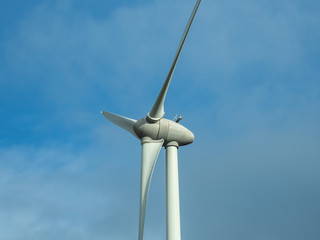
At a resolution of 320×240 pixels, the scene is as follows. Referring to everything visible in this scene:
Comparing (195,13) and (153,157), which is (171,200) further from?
(195,13)

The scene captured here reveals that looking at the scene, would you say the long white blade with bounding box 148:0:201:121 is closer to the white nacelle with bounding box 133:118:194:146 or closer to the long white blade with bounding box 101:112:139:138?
the white nacelle with bounding box 133:118:194:146

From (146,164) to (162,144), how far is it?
159cm

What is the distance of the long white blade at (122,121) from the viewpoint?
23.6 m

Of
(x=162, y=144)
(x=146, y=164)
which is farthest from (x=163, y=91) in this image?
(x=146, y=164)

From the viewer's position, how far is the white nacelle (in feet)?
71.4

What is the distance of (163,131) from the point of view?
2205 cm

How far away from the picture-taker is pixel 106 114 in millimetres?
25688

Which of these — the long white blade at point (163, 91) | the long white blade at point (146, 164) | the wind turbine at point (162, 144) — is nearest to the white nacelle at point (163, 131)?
the wind turbine at point (162, 144)

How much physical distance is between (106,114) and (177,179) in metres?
6.79

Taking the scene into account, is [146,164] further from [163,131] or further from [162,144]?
[163,131]

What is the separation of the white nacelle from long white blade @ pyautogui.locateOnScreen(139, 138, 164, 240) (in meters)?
0.37

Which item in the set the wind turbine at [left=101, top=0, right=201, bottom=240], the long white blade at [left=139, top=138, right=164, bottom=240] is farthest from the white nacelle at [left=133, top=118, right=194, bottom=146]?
the long white blade at [left=139, top=138, right=164, bottom=240]

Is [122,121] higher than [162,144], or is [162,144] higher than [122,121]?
[122,121]

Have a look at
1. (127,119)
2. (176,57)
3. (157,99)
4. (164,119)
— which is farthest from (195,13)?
(127,119)
